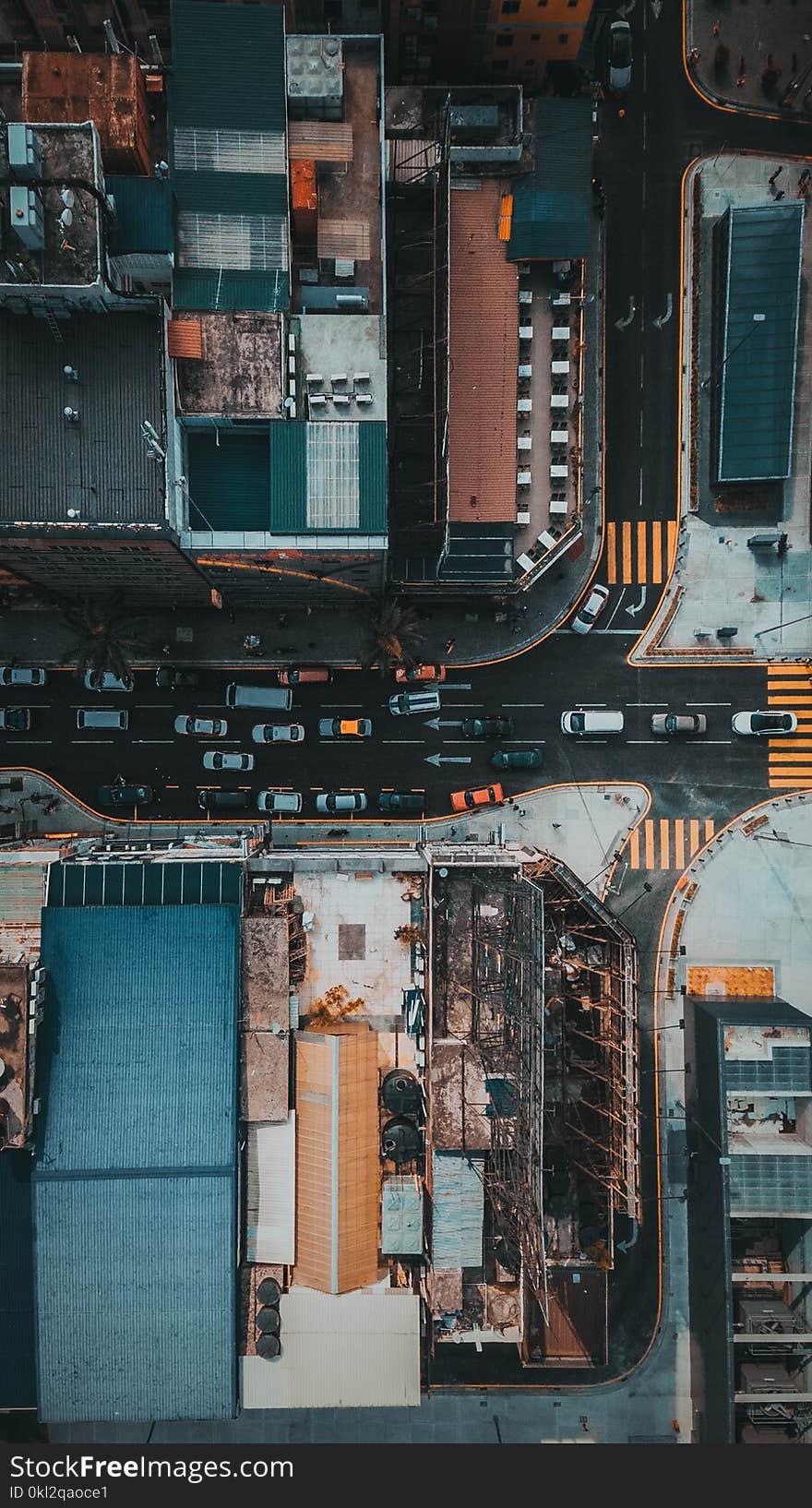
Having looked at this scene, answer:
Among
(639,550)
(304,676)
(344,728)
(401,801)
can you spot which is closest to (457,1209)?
(401,801)

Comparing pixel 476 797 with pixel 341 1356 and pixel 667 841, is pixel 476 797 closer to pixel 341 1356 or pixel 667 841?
pixel 667 841

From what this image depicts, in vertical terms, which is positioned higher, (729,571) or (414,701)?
(729,571)

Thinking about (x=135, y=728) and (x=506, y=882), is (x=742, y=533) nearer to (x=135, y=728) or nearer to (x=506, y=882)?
(x=506, y=882)

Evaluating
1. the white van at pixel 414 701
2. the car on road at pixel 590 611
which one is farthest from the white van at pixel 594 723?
the white van at pixel 414 701

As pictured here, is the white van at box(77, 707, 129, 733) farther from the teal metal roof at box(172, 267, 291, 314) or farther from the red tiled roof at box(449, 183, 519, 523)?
the red tiled roof at box(449, 183, 519, 523)

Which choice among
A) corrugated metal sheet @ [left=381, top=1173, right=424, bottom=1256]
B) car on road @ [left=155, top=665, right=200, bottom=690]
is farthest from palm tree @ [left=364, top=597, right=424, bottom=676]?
corrugated metal sheet @ [left=381, top=1173, right=424, bottom=1256]

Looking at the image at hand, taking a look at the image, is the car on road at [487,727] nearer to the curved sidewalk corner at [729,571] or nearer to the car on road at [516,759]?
the car on road at [516,759]

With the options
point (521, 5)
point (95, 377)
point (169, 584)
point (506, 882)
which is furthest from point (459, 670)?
point (521, 5)

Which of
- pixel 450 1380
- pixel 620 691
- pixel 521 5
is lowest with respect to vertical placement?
pixel 450 1380
